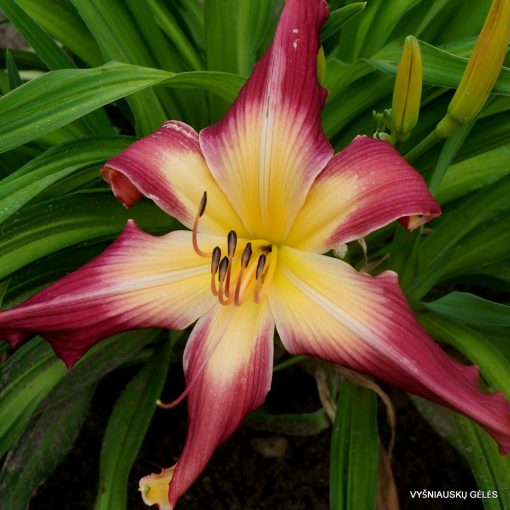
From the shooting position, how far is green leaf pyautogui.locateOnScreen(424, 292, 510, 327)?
0.85m

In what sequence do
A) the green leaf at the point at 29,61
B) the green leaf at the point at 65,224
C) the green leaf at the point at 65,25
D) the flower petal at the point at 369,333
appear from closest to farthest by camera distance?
the flower petal at the point at 369,333, the green leaf at the point at 65,224, the green leaf at the point at 65,25, the green leaf at the point at 29,61

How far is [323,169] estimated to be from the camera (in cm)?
72

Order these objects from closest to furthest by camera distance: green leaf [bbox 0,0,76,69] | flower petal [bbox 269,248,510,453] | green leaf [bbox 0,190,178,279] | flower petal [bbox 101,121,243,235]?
flower petal [bbox 269,248,510,453]
flower petal [bbox 101,121,243,235]
green leaf [bbox 0,190,178,279]
green leaf [bbox 0,0,76,69]

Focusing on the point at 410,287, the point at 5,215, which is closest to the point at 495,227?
the point at 410,287

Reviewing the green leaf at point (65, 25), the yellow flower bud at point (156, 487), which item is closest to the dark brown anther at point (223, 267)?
the yellow flower bud at point (156, 487)

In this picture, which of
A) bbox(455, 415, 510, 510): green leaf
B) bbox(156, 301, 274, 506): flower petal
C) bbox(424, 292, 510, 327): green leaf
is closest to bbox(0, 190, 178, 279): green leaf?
bbox(156, 301, 274, 506): flower petal

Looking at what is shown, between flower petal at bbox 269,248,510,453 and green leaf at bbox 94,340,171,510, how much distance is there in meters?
0.37

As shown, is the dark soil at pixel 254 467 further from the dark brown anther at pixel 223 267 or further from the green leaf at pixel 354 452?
the dark brown anther at pixel 223 267

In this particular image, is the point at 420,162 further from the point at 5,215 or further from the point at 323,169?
the point at 5,215

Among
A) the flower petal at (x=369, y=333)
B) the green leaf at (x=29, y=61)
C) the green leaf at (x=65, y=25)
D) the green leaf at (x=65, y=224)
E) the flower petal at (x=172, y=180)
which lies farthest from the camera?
the green leaf at (x=29, y=61)

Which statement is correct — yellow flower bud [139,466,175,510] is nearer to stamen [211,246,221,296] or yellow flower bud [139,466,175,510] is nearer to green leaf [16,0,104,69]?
stamen [211,246,221,296]

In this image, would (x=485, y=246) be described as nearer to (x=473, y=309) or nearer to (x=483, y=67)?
(x=473, y=309)

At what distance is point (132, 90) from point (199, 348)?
304 mm

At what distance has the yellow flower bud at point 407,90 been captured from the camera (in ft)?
2.35
